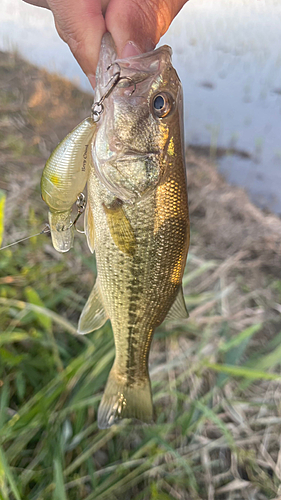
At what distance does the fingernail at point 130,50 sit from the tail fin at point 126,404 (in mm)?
1505

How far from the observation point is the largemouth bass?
3.71 feet

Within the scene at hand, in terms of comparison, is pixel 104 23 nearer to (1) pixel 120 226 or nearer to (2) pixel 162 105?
(2) pixel 162 105

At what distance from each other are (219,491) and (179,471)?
0.96 feet

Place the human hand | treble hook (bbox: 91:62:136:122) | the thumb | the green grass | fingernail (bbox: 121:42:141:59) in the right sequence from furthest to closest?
the green grass < the thumb < the human hand < fingernail (bbox: 121:42:141:59) < treble hook (bbox: 91:62:136:122)

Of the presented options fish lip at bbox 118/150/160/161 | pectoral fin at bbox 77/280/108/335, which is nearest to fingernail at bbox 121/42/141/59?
fish lip at bbox 118/150/160/161

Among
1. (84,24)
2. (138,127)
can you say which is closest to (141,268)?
(138,127)

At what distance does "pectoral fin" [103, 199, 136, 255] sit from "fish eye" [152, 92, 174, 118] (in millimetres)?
388

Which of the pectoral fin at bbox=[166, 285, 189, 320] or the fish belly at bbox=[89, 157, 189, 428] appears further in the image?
the pectoral fin at bbox=[166, 285, 189, 320]

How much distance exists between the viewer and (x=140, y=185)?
3.76ft

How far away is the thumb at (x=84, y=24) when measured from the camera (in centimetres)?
149

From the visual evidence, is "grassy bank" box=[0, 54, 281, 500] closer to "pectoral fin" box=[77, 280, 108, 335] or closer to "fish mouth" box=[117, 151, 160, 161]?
"pectoral fin" box=[77, 280, 108, 335]

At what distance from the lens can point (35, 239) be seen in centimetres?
240

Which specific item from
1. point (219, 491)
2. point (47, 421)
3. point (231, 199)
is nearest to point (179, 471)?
point (219, 491)

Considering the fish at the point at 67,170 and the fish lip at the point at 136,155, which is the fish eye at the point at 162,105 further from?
the fish at the point at 67,170
